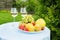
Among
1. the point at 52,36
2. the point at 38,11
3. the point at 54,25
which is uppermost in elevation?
the point at 38,11

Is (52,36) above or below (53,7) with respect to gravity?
below

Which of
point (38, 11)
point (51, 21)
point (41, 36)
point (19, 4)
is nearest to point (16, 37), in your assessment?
point (41, 36)

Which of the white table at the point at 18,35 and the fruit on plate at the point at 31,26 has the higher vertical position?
the fruit on plate at the point at 31,26

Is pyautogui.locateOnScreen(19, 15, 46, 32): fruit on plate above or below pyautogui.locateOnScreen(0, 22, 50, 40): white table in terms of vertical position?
above

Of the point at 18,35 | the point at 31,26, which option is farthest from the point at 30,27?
the point at 18,35

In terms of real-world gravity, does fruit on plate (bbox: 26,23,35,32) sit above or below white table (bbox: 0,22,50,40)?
above

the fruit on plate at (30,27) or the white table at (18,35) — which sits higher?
the fruit on plate at (30,27)

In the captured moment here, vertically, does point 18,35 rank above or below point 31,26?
below

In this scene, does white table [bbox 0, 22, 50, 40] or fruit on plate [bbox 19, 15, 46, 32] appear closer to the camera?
white table [bbox 0, 22, 50, 40]

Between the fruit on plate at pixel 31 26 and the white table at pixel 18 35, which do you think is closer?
the white table at pixel 18 35

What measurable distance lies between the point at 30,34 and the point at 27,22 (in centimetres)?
22

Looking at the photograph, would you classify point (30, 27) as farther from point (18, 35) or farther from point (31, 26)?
point (18, 35)

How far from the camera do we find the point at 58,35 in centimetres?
333

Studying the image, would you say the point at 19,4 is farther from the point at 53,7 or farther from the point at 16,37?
the point at 16,37
